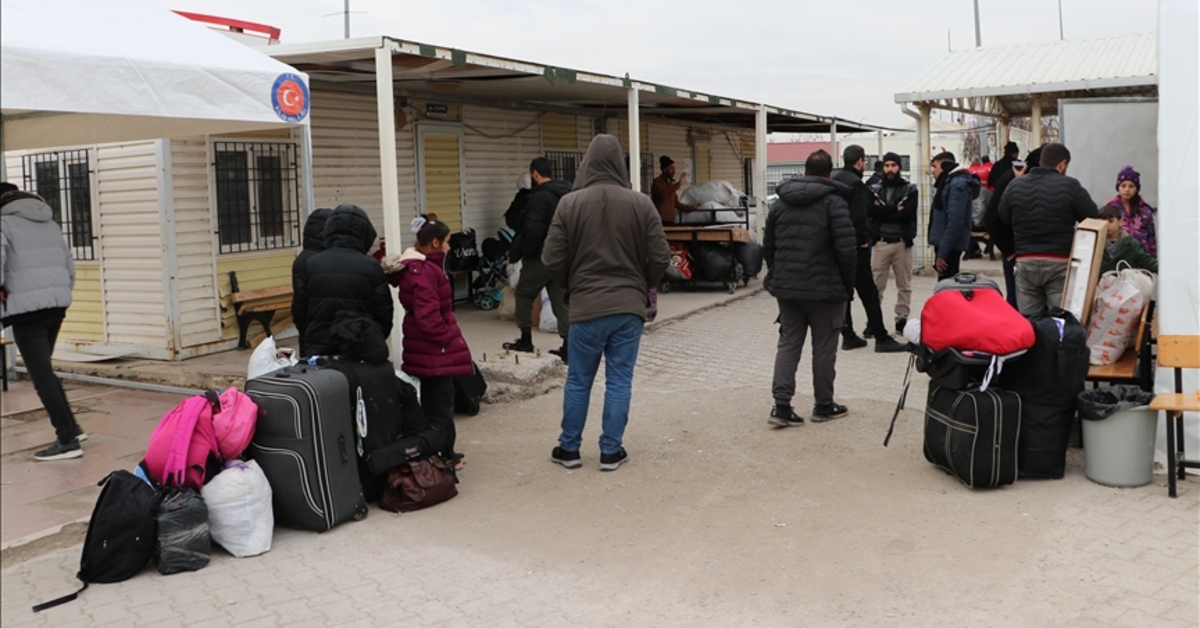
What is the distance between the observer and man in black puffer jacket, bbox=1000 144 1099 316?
6.97 metres

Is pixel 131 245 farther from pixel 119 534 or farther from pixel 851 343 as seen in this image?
pixel 851 343

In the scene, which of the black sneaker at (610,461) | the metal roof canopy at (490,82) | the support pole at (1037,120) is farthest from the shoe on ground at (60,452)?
the support pole at (1037,120)

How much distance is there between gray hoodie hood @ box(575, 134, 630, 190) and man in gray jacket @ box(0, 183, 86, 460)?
3033mm

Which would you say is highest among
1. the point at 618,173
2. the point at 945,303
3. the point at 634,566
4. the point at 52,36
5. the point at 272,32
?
the point at 272,32

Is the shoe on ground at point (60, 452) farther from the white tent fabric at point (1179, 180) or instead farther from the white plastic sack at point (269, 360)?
the white tent fabric at point (1179, 180)

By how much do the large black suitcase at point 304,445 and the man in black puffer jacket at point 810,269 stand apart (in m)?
2.85

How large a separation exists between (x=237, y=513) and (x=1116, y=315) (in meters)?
4.82

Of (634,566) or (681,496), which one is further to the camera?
(681,496)

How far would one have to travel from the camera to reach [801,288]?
257 inches

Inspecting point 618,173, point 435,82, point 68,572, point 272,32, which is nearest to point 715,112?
point 435,82

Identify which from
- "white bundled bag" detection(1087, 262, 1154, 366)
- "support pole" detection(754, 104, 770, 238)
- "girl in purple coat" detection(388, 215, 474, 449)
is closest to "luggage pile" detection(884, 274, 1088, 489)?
"white bundled bag" detection(1087, 262, 1154, 366)

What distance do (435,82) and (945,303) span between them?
6.81 meters

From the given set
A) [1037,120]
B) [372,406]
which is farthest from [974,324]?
[1037,120]

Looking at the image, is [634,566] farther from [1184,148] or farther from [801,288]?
[1184,148]
